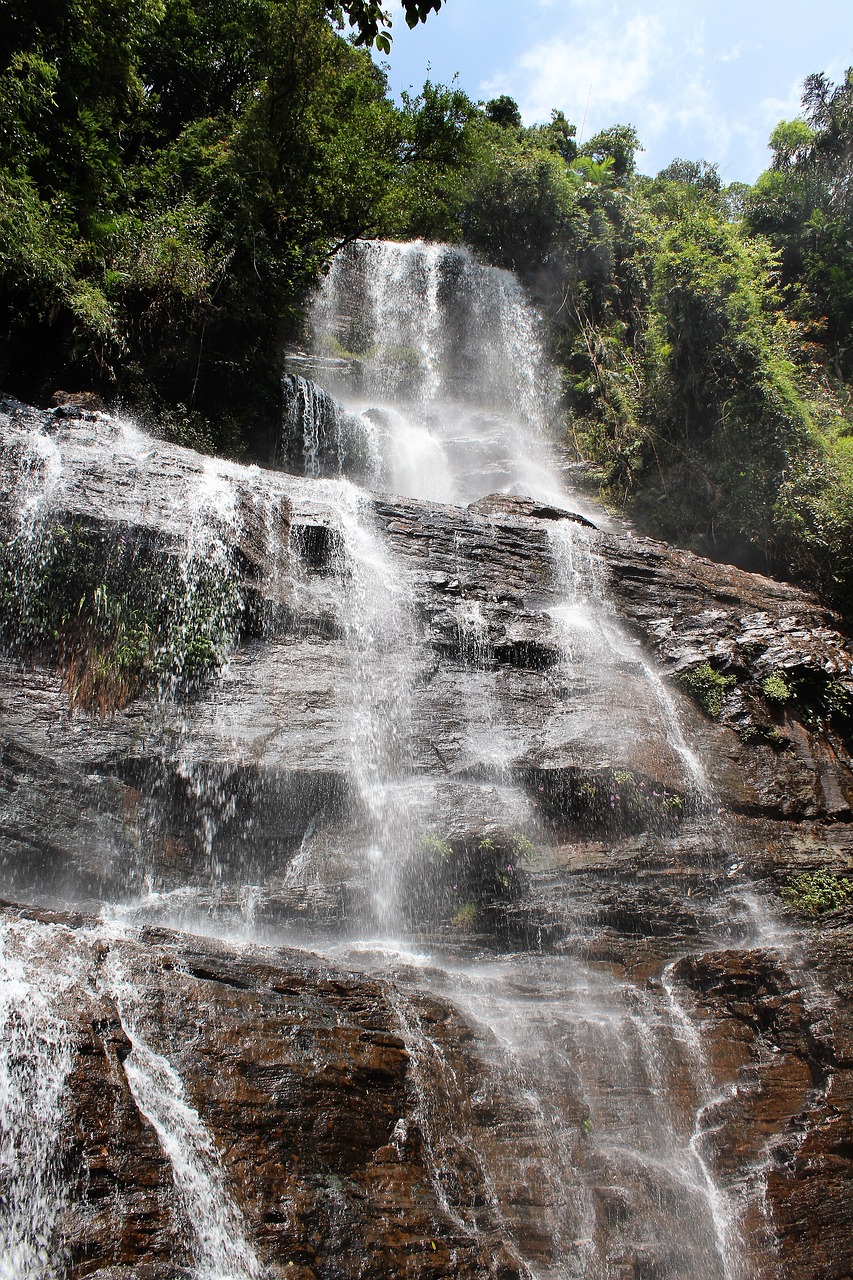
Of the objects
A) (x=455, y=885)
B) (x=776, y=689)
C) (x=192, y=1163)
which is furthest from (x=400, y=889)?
(x=776, y=689)

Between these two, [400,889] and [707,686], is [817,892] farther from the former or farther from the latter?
[400,889]

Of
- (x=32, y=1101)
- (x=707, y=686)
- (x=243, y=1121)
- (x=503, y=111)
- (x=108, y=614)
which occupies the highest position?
(x=503, y=111)

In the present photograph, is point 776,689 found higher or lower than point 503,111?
lower

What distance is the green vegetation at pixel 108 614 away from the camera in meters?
8.22

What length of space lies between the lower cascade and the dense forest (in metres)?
2.83

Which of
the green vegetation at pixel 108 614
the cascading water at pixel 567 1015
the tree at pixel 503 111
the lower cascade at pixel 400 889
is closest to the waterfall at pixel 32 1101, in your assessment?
the lower cascade at pixel 400 889

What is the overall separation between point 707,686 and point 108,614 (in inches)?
288

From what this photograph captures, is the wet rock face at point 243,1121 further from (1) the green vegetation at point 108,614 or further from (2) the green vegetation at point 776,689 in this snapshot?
(2) the green vegetation at point 776,689

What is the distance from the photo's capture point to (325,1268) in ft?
13.6

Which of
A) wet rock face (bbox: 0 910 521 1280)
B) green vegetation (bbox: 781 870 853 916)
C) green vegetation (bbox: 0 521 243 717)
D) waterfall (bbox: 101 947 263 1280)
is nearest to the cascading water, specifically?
wet rock face (bbox: 0 910 521 1280)

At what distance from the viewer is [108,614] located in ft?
28.0

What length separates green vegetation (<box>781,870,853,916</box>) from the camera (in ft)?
27.1

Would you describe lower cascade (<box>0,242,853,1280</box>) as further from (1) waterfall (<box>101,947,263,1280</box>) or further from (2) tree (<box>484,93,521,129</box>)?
(2) tree (<box>484,93,521,129</box>)

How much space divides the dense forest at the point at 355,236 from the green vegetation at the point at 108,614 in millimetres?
4380
